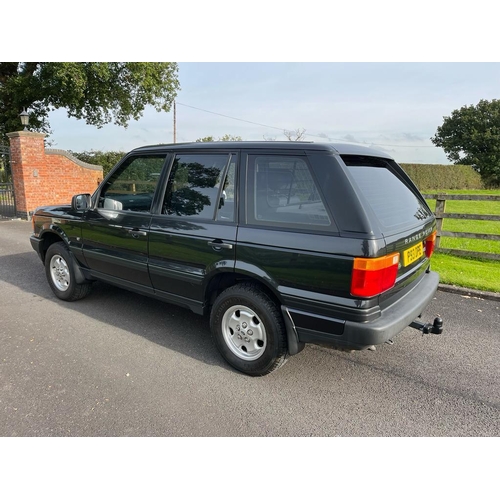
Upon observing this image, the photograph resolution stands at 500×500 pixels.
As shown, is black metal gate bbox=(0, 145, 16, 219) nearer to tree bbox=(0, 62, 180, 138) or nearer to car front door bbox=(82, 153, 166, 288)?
tree bbox=(0, 62, 180, 138)

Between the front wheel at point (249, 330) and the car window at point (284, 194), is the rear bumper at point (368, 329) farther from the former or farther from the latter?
the car window at point (284, 194)

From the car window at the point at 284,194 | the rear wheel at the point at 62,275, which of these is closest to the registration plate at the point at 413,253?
the car window at the point at 284,194

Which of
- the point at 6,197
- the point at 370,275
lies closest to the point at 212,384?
the point at 370,275

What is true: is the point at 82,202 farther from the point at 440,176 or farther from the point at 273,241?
the point at 440,176

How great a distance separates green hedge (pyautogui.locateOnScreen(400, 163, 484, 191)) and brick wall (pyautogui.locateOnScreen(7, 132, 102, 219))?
2436 centimetres

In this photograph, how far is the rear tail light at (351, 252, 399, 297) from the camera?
2.36 metres

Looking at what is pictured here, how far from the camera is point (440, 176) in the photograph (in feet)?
102

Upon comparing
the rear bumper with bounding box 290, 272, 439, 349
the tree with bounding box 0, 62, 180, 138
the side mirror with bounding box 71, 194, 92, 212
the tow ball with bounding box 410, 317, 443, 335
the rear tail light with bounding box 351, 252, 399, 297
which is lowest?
the tow ball with bounding box 410, 317, 443, 335

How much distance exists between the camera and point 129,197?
3973mm

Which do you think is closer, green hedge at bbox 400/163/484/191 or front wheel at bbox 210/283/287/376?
front wheel at bbox 210/283/287/376

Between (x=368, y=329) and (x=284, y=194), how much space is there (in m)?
1.16

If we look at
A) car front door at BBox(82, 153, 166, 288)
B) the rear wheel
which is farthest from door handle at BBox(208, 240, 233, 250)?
the rear wheel

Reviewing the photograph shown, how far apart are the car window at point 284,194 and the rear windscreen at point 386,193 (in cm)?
32

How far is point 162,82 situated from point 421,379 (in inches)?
789
